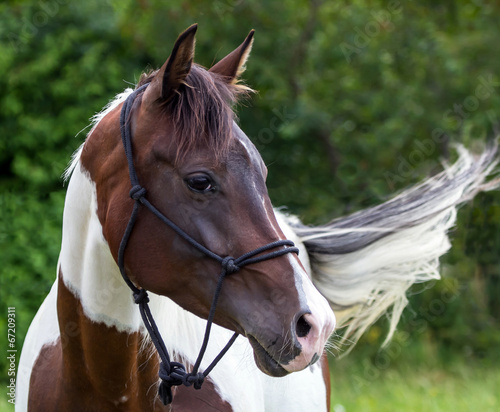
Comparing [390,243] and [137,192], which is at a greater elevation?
[137,192]

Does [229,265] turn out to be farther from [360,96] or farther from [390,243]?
[360,96]

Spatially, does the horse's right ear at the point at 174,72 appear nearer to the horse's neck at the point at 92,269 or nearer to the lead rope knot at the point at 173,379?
the horse's neck at the point at 92,269

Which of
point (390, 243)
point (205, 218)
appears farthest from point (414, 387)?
point (205, 218)

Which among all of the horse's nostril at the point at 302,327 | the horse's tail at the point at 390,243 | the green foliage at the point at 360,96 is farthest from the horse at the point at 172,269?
the green foliage at the point at 360,96

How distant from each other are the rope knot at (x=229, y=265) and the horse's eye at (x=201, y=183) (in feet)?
0.68

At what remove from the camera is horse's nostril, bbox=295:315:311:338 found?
5.92 ft

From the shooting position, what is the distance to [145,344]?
2.26 meters

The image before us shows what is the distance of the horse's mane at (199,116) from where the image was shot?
Result: 1954mm

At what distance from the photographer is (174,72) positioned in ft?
6.49

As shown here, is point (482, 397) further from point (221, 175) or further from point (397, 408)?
point (221, 175)

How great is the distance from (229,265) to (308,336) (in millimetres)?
297

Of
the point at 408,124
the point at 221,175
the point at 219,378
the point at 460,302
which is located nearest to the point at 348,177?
the point at 408,124

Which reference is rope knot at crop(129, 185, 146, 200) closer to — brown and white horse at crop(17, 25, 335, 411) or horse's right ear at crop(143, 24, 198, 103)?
brown and white horse at crop(17, 25, 335, 411)

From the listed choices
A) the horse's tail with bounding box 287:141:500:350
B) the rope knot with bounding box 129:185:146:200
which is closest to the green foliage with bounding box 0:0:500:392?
the horse's tail with bounding box 287:141:500:350
